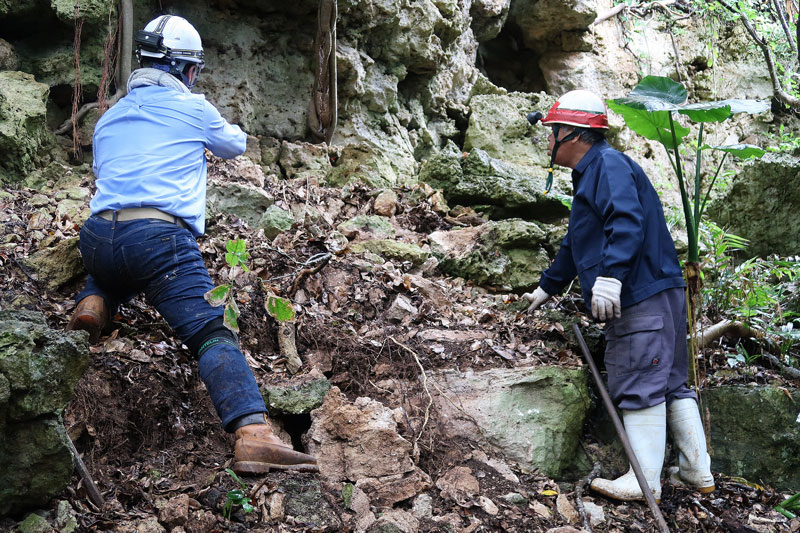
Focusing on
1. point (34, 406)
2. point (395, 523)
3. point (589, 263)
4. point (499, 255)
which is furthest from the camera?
point (499, 255)

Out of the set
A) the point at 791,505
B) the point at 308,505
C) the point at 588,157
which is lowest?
the point at 791,505

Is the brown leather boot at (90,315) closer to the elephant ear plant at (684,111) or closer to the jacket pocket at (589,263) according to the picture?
the jacket pocket at (589,263)

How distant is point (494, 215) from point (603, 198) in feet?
11.0

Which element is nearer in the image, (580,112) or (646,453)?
(646,453)

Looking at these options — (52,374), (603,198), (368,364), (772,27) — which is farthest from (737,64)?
(52,374)

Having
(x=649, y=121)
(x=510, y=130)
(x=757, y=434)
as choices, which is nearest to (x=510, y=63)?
(x=510, y=130)

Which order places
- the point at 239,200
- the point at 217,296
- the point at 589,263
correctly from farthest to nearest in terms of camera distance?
the point at 239,200, the point at 589,263, the point at 217,296

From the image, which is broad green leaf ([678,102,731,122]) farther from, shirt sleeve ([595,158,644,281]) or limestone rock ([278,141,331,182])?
limestone rock ([278,141,331,182])

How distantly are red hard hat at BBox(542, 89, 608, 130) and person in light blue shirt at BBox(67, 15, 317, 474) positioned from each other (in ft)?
6.40

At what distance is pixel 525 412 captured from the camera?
380 centimetres

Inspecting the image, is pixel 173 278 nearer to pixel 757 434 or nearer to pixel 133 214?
pixel 133 214

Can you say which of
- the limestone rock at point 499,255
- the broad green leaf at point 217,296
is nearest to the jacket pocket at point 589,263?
the limestone rock at point 499,255

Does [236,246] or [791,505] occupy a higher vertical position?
[236,246]

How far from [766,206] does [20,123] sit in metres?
7.37
